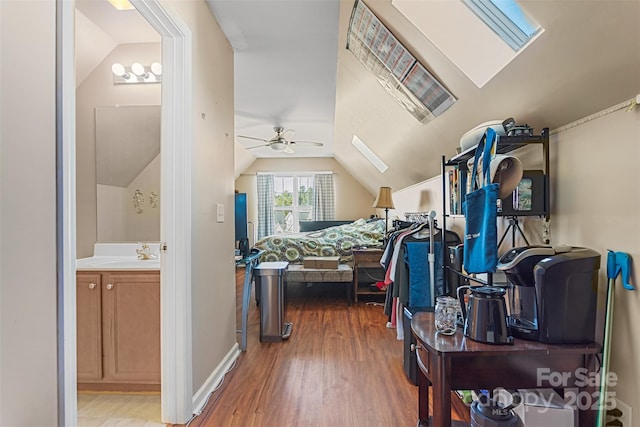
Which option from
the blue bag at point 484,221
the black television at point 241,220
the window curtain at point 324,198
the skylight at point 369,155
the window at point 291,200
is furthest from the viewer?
the window at point 291,200

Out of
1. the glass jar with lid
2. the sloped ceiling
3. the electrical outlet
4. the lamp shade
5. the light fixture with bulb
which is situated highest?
the light fixture with bulb

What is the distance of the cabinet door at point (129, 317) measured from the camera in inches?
76.7

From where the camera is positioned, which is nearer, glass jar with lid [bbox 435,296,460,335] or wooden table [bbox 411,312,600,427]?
wooden table [bbox 411,312,600,427]

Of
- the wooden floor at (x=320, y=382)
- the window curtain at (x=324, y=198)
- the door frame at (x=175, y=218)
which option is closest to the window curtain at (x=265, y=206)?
the window curtain at (x=324, y=198)

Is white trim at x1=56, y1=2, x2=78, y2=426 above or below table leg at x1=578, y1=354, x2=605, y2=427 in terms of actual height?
above

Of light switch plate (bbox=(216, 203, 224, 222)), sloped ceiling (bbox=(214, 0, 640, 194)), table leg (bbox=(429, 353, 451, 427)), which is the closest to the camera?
sloped ceiling (bbox=(214, 0, 640, 194))

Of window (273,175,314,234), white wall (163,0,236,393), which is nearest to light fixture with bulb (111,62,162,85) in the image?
white wall (163,0,236,393)

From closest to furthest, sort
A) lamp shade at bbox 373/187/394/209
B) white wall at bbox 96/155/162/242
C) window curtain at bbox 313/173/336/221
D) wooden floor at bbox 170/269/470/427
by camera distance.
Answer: wooden floor at bbox 170/269/470/427
white wall at bbox 96/155/162/242
lamp shade at bbox 373/187/394/209
window curtain at bbox 313/173/336/221

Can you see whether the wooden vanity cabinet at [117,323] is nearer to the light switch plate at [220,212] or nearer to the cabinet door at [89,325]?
the cabinet door at [89,325]

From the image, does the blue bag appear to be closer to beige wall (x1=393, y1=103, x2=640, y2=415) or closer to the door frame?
beige wall (x1=393, y1=103, x2=640, y2=415)

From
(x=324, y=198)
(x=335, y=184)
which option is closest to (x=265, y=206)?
(x=324, y=198)

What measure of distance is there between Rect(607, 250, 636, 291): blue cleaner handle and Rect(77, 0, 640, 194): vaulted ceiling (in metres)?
0.54

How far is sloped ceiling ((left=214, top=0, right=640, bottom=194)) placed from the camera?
3.25ft

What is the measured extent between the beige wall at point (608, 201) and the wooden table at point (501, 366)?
117 mm
